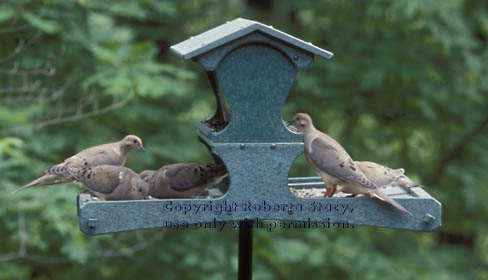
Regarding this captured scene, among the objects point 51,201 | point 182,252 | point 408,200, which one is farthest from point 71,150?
point 408,200

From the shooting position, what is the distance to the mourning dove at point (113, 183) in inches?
115

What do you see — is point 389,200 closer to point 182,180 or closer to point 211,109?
point 182,180

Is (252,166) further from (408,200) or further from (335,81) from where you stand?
(335,81)

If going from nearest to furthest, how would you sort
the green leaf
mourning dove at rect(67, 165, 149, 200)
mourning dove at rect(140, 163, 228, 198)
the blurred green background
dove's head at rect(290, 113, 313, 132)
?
mourning dove at rect(67, 165, 149, 200) → mourning dove at rect(140, 163, 228, 198) → dove's head at rect(290, 113, 313, 132) → the green leaf → the blurred green background

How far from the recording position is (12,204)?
495 cm

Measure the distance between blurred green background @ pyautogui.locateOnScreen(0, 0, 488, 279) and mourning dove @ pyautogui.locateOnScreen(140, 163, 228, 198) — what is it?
6.42ft

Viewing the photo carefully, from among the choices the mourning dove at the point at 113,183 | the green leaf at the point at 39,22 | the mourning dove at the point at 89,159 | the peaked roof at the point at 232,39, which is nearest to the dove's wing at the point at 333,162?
the peaked roof at the point at 232,39

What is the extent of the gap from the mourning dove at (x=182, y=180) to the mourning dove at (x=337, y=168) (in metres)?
0.48

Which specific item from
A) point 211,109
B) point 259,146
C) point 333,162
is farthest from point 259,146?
point 211,109

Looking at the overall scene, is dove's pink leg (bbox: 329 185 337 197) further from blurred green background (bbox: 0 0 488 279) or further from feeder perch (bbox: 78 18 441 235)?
blurred green background (bbox: 0 0 488 279)

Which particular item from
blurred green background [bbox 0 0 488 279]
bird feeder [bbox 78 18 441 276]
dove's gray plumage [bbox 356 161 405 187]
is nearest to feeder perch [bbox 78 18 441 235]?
bird feeder [bbox 78 18 441 276]

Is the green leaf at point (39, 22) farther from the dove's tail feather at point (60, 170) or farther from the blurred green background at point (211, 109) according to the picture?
the dove's tail feather at point (60, 170)

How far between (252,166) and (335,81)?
3.81 m

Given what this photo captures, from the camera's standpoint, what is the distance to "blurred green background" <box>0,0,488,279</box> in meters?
5.16
